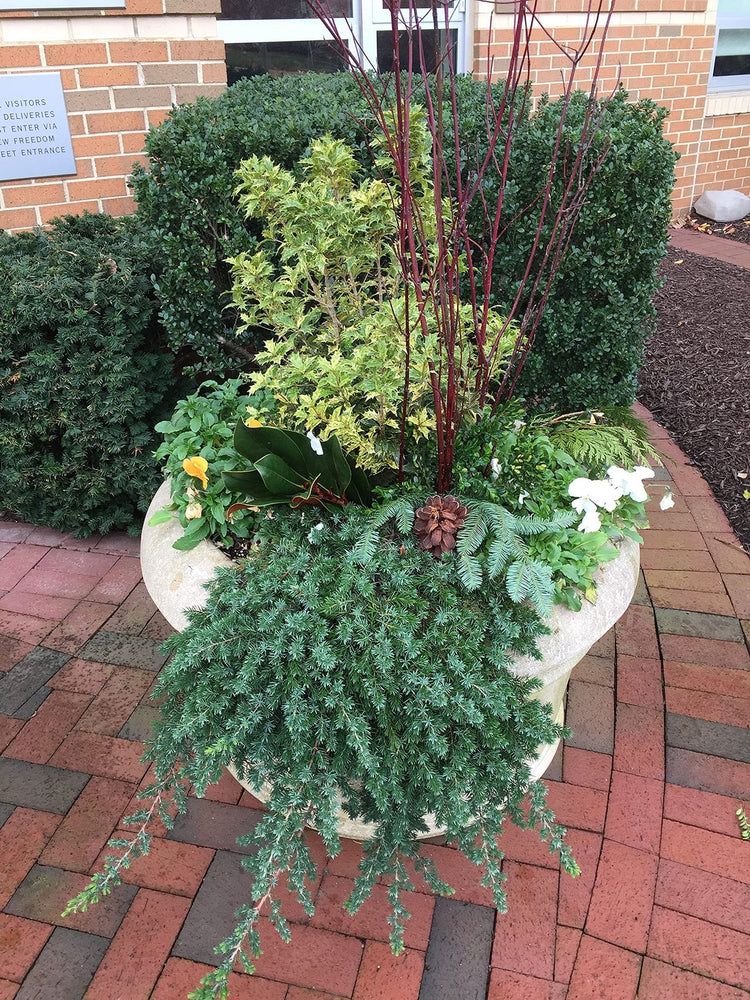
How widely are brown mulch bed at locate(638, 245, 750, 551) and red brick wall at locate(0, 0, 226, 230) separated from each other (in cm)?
264

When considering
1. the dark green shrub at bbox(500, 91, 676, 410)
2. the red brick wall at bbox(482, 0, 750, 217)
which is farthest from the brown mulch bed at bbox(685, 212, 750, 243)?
the dark green shrub at bbox(500, 91, 676, 410)

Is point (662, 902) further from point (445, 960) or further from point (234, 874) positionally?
point (234, 874)

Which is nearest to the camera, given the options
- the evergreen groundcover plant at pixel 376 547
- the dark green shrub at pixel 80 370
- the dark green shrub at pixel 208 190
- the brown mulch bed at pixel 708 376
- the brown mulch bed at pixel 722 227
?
the evergreen groundcover plant at pixel 376 547

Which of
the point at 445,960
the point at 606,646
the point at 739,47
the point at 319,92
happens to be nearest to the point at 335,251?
the point at 319,92

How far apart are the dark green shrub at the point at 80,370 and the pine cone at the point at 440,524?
1.67 meters

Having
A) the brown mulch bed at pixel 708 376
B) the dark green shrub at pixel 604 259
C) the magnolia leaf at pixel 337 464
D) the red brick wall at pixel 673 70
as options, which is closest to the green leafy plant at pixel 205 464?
the magnolia leaf at pixel 337 464

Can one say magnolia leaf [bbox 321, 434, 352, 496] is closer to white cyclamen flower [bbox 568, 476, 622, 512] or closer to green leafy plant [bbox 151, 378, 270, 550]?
green leafy plant [bbox 151, 378, 270, 550]

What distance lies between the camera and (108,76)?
11.7ft

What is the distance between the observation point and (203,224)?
103 inches

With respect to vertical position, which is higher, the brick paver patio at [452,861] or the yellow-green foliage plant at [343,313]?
the yellow-green foliage plant at [343,313]

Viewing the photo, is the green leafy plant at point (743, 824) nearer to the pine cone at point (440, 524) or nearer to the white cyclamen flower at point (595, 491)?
the white cyclamen flower at point (595, 491)

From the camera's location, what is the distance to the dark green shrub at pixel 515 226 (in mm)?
2576

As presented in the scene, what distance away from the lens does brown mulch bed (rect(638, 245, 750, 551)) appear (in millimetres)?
3738

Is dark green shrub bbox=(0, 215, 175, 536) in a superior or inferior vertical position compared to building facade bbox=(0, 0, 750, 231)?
inferior
